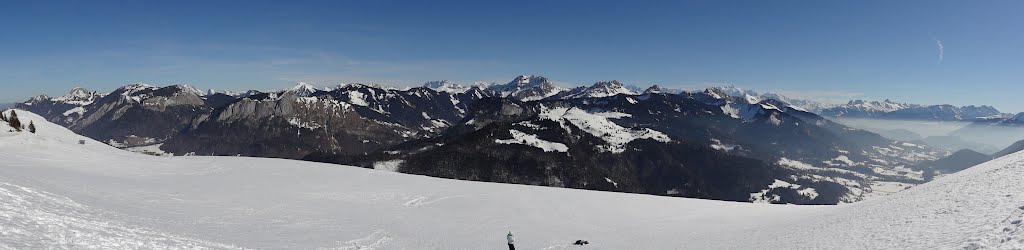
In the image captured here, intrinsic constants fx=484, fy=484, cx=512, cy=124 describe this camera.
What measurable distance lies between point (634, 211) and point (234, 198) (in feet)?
98.3

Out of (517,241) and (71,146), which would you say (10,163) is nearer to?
(71,146)

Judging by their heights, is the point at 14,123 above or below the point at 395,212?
above

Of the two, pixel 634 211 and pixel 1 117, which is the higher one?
pixel 1 117

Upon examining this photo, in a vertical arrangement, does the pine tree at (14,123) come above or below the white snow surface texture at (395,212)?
above

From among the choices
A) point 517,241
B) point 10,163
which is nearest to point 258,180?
point 10,163

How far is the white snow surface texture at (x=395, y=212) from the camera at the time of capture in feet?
66.2

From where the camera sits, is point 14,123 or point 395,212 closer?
point 395,212

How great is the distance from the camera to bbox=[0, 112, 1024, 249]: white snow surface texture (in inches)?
795

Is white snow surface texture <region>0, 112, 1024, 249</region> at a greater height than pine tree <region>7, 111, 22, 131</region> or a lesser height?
lesser

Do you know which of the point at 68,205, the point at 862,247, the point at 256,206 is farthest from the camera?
the point at 256,206

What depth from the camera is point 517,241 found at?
96.4ft

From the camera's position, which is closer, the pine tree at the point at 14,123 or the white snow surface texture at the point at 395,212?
the white snow surface texture at the point at 395,212

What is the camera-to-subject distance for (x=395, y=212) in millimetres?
35719

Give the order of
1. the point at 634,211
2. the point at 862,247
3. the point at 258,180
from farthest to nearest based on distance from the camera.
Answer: the point at 258,180, the point at 634,211, the point at 862,247
